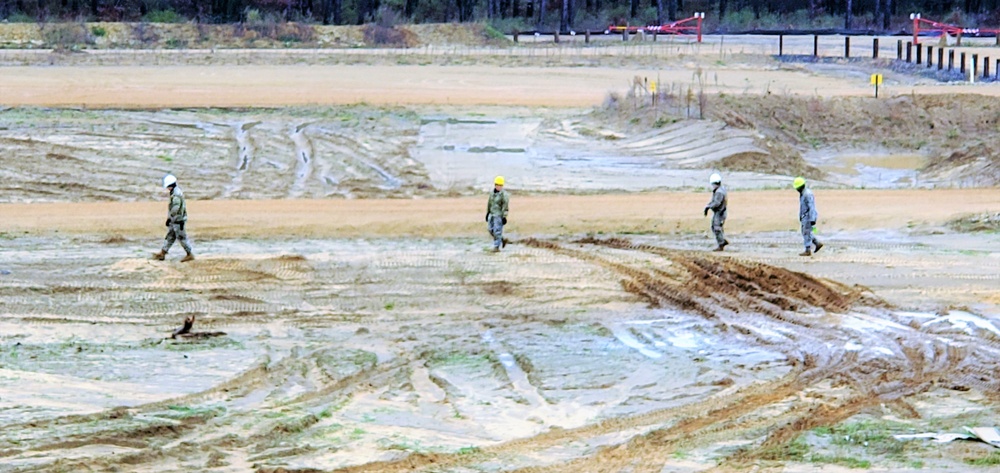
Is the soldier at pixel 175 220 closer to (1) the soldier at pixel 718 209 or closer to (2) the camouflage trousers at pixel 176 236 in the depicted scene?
(2) the camouflage trousers at pixel 176 236

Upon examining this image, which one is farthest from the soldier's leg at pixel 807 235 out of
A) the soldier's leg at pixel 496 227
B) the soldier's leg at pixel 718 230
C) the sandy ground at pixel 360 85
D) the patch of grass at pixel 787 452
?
the sandy ground at pixel 360 85

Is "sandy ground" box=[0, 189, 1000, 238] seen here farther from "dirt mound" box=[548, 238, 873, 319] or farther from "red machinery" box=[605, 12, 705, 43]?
"red machinery" box=[605, 12, 705, 43]

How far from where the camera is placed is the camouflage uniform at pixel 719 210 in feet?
76.2

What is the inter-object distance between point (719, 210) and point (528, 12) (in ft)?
215

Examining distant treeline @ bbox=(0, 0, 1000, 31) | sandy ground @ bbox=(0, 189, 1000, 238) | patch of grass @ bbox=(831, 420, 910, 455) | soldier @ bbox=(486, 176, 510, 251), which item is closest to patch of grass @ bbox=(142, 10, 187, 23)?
distant treeline @ bbox=(0, 0, 1000, 31)

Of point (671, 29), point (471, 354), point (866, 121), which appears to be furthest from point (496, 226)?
point (671, 29)

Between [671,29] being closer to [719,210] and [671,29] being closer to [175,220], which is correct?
[719,210]

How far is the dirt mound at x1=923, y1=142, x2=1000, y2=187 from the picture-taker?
1268 inches

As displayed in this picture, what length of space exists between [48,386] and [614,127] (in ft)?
73.7

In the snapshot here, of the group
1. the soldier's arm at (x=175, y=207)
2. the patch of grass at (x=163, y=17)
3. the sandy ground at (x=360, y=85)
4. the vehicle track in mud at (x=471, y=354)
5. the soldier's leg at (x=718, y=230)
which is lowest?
the vehicle track in mud at (x=471, y=354)

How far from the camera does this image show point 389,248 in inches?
954

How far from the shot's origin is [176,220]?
22.0 meters

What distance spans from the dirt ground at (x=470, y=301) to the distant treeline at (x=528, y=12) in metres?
36.7

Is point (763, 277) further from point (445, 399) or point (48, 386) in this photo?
point (48, 386)
